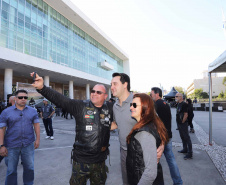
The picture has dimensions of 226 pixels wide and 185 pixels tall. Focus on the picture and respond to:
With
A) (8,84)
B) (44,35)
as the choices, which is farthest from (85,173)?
(44,35)

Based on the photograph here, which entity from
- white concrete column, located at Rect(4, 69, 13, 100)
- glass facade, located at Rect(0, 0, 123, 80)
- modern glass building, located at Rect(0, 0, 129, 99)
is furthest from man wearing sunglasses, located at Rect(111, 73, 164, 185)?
white concrete column, located at Rect(4, 69, 13, 100)

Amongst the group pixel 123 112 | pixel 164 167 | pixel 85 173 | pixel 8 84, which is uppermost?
pixel 8 84

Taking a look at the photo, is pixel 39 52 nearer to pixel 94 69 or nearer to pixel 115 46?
pixel 94 69

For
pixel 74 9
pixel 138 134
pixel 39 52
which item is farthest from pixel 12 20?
pixel 138 134

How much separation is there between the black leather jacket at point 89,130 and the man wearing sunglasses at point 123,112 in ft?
0.63

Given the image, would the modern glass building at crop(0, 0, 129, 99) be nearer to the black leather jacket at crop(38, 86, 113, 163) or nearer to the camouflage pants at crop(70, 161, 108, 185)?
the black leather jacket at crop(38, 86, 113, 163)

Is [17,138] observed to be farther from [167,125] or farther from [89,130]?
[167,125]

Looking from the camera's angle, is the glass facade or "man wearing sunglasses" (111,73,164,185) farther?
the glass facade

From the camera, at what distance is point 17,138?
2525 mm

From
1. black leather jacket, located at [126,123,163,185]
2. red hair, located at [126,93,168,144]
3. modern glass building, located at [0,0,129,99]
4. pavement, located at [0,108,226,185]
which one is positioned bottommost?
pavement, located at [0,108,226,185]

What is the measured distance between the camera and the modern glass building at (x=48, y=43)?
1664 cm

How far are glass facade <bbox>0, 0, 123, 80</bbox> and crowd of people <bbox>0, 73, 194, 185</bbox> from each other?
17960mm

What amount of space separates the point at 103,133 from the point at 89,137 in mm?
201

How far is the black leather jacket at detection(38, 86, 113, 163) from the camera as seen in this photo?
1815 millimetres
